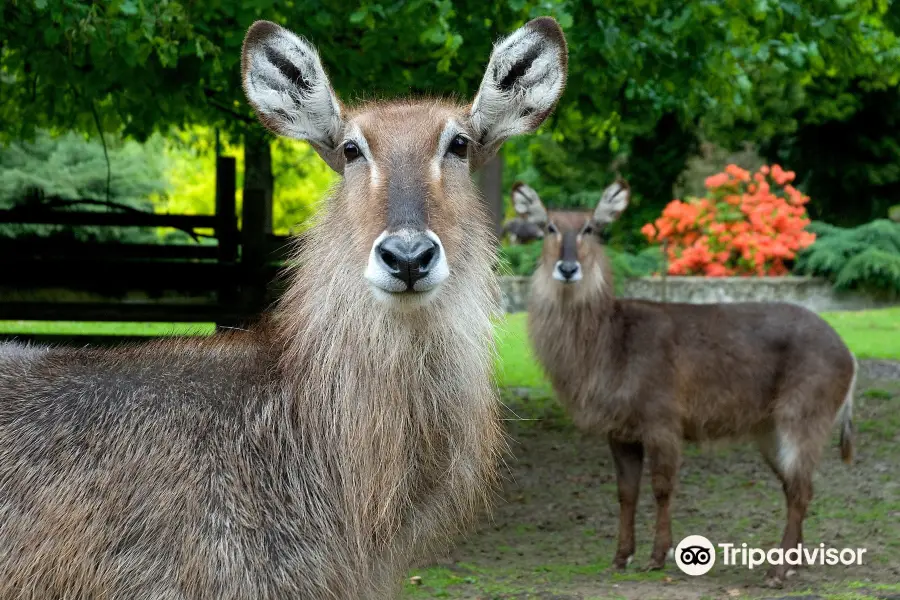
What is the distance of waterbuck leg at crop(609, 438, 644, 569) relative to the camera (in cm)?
748

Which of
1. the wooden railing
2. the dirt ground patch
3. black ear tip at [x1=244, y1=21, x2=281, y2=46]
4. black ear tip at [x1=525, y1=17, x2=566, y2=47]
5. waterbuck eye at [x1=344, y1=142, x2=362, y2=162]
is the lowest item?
the dirt ground patch

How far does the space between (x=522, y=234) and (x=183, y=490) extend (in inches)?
1128

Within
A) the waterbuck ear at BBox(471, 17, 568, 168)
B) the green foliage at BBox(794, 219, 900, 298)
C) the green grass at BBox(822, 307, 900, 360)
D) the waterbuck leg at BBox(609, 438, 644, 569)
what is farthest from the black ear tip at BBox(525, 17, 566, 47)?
the green foliage at BBox(794, 219, 900, 298)

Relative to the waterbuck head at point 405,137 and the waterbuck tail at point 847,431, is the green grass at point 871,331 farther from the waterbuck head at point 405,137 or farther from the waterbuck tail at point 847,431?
the waterbuck head at point 405,137

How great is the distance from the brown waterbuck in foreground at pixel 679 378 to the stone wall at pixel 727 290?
11.1 metres

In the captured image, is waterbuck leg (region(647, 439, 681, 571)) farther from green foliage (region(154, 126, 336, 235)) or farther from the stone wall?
green foliage (region(154, 126, 336, 235))

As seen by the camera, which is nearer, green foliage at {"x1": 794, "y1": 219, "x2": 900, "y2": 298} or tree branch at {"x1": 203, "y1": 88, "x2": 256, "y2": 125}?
tree branch at {"x1": 203, "y1": 88, "x2": 256, "y2": 125}

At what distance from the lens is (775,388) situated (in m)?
7.99

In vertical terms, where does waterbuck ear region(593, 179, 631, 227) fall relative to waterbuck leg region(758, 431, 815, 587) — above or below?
above

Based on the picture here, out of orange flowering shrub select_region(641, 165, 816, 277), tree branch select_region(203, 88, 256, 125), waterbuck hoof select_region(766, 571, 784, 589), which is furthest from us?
orange flowering shrub select_region(641, 165, 816, 277)

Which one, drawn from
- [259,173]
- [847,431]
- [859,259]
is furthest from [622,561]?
[859,259]

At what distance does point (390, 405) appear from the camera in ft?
12.2

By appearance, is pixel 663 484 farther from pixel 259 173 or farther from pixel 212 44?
pixel 259 173

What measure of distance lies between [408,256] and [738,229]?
722 inches
